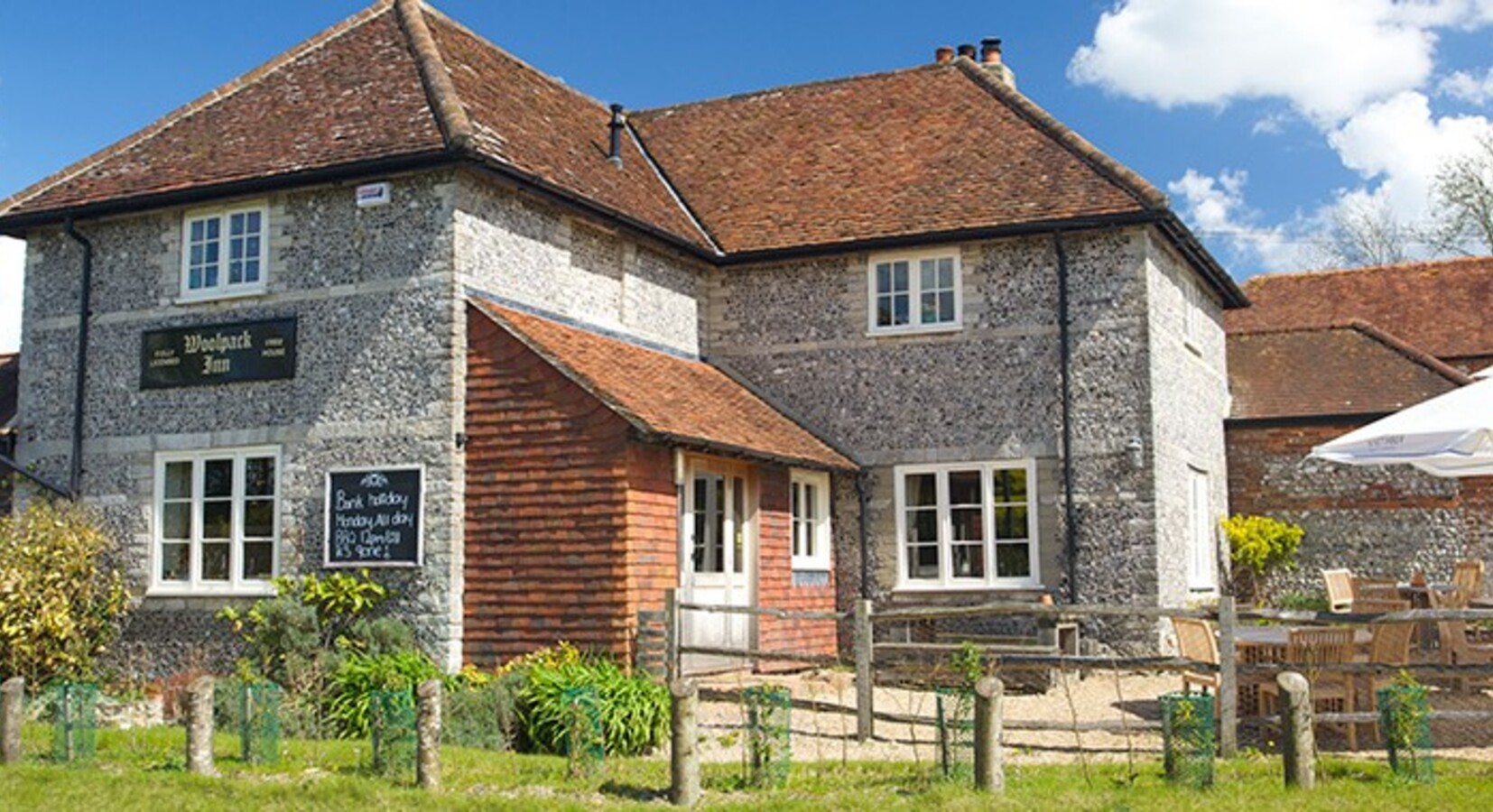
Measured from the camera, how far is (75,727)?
37.5 feet

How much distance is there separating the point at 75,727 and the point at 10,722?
533 mm

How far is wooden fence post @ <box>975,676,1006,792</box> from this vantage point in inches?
376

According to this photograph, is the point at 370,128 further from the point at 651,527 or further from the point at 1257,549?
the point at 1257,549

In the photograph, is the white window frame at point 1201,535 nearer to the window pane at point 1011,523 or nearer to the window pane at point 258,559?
the window pane at point 1011,523

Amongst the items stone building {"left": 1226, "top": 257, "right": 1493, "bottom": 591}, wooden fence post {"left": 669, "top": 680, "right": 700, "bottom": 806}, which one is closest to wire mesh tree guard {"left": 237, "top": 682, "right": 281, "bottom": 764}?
wooden fence post {"left": 669, "top": 680, "right": 700, "bottom": 806}

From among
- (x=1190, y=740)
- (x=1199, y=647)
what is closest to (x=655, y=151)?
(x=1199, y=647)

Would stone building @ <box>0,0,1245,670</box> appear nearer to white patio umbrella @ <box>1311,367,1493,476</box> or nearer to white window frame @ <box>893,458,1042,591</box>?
white window frame @ <box>893,458,1042,591</box>

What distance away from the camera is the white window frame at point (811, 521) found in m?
18.3

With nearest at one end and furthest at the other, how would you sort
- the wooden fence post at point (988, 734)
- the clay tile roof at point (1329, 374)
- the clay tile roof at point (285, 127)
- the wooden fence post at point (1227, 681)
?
1. the wooden fence post at point (988, 734)
2. the wooden fence post at point (1227, 681)
3. the clay tile roof at point (285, 127)
4. the clay tile roof at point (1329, 374)

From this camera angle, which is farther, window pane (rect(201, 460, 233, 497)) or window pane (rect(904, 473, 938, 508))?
window pane (rect(904, 473, 938, 508))

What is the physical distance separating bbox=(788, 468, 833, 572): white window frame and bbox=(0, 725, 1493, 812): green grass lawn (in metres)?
7.05

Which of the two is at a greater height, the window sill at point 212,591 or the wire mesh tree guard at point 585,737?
the window sill at point 212,591

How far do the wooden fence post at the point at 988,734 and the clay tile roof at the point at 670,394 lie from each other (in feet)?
18.4

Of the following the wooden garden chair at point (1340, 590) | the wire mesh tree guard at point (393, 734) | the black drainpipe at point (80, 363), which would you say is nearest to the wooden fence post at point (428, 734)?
the wire mesh tree guard at point (393, 734)
